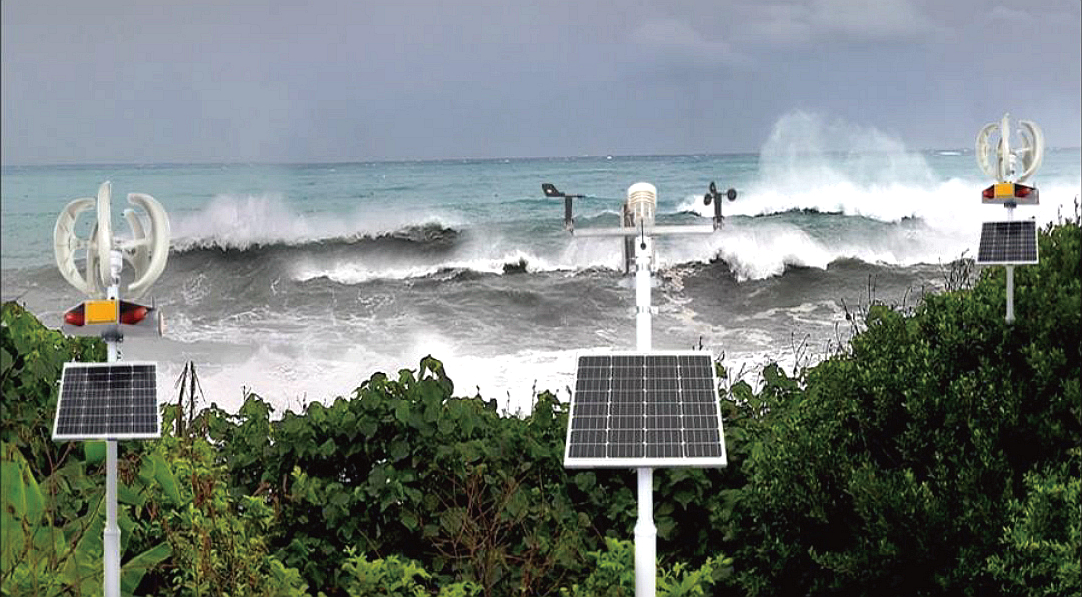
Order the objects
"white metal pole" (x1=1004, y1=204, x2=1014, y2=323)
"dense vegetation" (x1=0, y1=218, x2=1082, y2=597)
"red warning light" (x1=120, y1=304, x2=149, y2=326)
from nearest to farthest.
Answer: "red warning light" (x1=120, y1=304, x2=149, y2=326), "dense vegetation" (x1=0, y1=218, x2=1082, y2=597), "white metal pole" (x1=1004, y1=204, x2=1014, y2=323)

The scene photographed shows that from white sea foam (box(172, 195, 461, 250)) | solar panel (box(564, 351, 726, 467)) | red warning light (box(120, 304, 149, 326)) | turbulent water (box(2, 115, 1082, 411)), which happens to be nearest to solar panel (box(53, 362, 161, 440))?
red warning light (box(120, 304, 149, 326))

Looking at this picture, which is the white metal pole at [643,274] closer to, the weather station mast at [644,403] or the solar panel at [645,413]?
the weather station mast at [644,403]

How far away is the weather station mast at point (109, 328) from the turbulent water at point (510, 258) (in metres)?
→ 3.12

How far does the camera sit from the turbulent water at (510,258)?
21.9ft

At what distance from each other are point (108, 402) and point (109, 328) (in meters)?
0.23

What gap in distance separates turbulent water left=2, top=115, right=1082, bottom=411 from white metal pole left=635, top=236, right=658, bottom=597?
324 centimetres

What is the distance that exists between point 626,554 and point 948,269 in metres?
3.47

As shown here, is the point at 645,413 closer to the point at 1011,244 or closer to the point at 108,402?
the point at 108,402

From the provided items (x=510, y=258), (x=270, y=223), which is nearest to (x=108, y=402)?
(x=510, y=258)

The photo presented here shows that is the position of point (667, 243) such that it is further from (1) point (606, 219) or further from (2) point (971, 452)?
(2) point (971, 452)

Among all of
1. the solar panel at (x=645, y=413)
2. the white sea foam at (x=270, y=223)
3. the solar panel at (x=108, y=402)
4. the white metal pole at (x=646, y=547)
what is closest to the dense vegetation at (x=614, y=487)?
the solar panel at (x=108, y=402)

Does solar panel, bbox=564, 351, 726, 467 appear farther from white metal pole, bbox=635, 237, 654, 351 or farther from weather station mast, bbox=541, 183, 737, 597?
white metal pole, bbox=635, 237, 654, 351

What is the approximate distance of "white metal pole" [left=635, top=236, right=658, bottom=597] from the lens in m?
3.09

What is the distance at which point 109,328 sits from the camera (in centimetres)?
311
